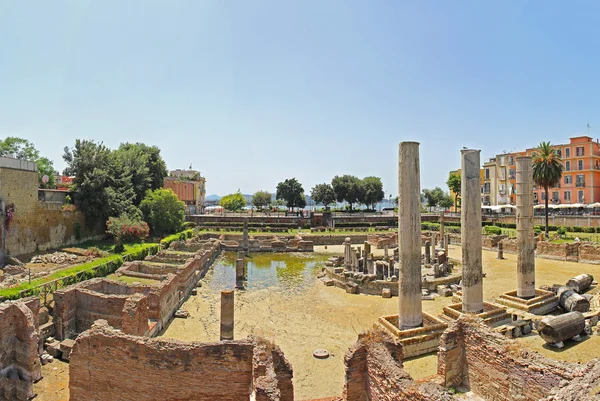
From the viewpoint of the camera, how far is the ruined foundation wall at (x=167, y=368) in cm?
908

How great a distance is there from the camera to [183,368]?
911 cm

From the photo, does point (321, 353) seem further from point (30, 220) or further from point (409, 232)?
point (30, 220)

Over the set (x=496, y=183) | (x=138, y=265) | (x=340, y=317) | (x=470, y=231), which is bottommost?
(x=340, y=317)

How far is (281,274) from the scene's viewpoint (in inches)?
1253

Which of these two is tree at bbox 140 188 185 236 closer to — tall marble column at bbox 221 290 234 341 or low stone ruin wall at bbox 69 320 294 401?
A: tall marble column at bbox 221 290 234 341

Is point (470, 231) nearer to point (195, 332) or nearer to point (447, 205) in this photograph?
point (195, 332)

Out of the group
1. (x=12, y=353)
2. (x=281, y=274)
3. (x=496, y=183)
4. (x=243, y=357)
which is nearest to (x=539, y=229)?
(x=496, y=183)

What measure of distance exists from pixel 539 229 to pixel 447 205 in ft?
125

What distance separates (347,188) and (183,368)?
7662 centimetres

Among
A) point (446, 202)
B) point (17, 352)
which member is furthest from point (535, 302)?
point (446, 202)

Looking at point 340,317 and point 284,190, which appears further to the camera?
point 284,190

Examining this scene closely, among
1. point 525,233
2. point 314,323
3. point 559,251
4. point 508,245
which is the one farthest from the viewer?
point 508,245

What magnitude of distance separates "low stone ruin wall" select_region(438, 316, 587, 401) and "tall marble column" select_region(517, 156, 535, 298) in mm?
8827

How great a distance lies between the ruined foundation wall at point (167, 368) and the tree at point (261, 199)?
9931 centimetres
